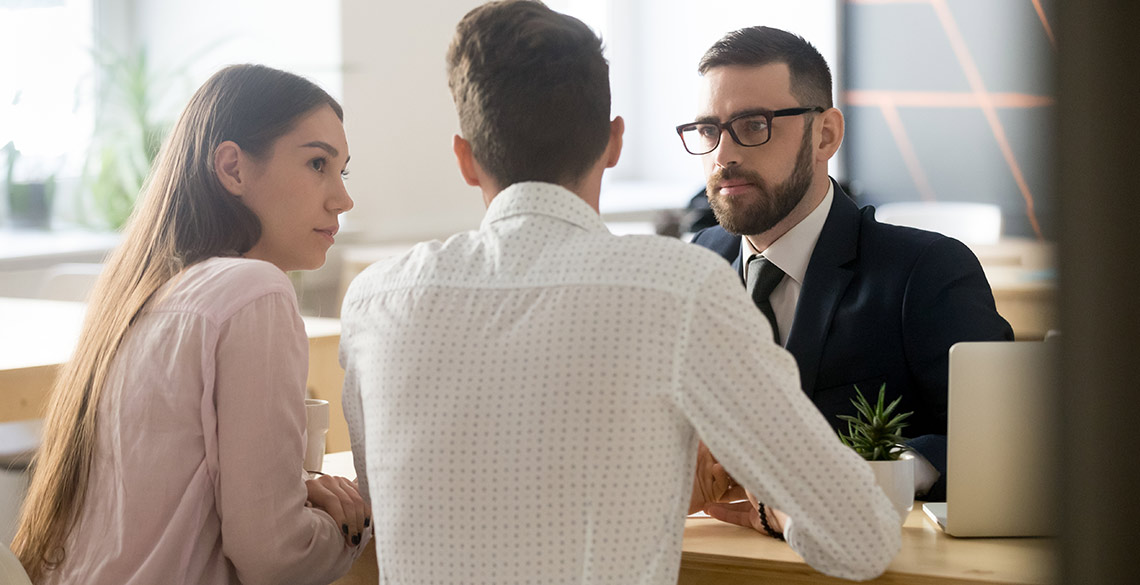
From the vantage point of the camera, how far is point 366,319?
3.74ft

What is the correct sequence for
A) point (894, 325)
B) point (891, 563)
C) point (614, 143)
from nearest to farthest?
point (614, 143)
point (891, 563)
point (894, 325)

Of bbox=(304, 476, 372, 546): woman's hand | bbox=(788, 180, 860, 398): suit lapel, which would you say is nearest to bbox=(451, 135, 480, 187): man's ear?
bbox=(304, 476, 372, 546): woman's hand

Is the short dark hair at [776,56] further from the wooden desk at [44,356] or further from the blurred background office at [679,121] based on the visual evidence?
the wooden desk at [44,356]

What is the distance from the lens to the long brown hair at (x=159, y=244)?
142cm

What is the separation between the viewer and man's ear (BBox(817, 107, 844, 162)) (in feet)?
6.98

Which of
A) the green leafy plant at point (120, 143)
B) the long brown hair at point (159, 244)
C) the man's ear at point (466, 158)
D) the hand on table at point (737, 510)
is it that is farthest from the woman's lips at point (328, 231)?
the green leafy plant at point (120, 143)

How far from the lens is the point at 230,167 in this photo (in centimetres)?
154

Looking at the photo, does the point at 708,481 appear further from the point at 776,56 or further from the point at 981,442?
the point at 776,56

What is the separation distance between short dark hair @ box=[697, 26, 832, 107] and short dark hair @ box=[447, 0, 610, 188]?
1.02 meters

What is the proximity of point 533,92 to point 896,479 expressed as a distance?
24.0 inches

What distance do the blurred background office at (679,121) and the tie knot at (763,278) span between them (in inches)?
15.6

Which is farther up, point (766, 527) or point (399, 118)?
point (399, 118)

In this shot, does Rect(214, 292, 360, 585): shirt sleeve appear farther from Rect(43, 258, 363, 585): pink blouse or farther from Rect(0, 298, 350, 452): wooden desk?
Rect(0, 298, 350, 452): wooden desk

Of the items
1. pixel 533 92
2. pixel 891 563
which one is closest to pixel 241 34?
pixel 533 92
